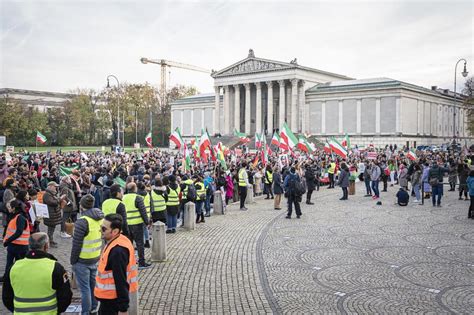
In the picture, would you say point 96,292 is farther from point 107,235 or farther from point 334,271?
point 334,271

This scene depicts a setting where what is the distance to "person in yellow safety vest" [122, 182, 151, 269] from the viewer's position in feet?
34.7

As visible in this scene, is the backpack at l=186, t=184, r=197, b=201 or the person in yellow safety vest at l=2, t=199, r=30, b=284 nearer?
the person in yellow safety vest at l=2, t=199, r=30, b=284

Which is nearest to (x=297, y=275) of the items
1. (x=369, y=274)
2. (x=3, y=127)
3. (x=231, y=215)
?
(x=369, y=274)

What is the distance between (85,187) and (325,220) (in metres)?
9.50

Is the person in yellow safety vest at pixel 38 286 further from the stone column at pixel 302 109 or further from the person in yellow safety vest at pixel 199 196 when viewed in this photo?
the stone column at pixel 302 109

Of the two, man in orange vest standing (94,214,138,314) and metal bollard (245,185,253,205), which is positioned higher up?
man in orange vest standing (94,214,138,314)

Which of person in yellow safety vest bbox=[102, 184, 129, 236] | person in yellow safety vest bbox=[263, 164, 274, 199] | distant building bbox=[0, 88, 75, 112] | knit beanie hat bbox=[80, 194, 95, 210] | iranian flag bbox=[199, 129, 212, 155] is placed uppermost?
distant building bbox=[0, 88, 75, 112]

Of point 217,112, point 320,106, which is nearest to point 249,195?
point 320,106

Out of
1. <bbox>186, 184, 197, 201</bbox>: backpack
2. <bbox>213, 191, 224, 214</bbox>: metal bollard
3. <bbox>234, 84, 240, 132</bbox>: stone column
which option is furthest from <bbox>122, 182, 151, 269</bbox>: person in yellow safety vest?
<bbox>234, 84, 240, 132</bbox>: stone column

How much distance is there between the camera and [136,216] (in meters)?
10.7

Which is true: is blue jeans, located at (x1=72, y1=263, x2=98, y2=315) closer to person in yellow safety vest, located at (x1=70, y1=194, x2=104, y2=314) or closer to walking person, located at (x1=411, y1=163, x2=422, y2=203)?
person in yellow safety vest, located at (x1=70, y1=194, x2=104, y2=314)

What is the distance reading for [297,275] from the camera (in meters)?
10.0

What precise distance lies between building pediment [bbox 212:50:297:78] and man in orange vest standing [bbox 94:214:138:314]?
7601 cm

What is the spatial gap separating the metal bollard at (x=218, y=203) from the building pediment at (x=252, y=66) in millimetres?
63318
